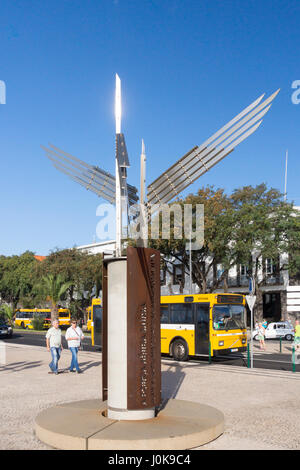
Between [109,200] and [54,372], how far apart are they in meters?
8.12

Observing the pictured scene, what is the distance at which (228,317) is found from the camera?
65.7ft

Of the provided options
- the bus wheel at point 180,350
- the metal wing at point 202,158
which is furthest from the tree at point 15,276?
the metal wing at point 202,158

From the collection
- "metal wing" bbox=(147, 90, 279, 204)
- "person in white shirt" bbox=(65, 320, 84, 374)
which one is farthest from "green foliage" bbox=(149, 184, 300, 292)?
"metal wing" bbox=(147, 90, 279, 204)

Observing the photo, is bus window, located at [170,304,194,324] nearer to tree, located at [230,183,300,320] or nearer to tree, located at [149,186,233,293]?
tree, located at [149,186,233,293]

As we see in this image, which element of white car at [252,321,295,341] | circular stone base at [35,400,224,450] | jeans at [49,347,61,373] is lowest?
white car at [252,321,295,341]

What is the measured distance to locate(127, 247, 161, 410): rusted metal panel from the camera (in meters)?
8.27

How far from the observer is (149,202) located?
34.7 feet

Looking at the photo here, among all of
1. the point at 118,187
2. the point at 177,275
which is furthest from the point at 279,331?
the point at 118,187

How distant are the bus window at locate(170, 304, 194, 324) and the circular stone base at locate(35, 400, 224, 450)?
11.4 metres

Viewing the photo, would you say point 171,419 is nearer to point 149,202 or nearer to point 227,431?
point 227,431

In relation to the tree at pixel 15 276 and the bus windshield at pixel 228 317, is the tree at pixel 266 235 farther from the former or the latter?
the tree at pixel 15 276
